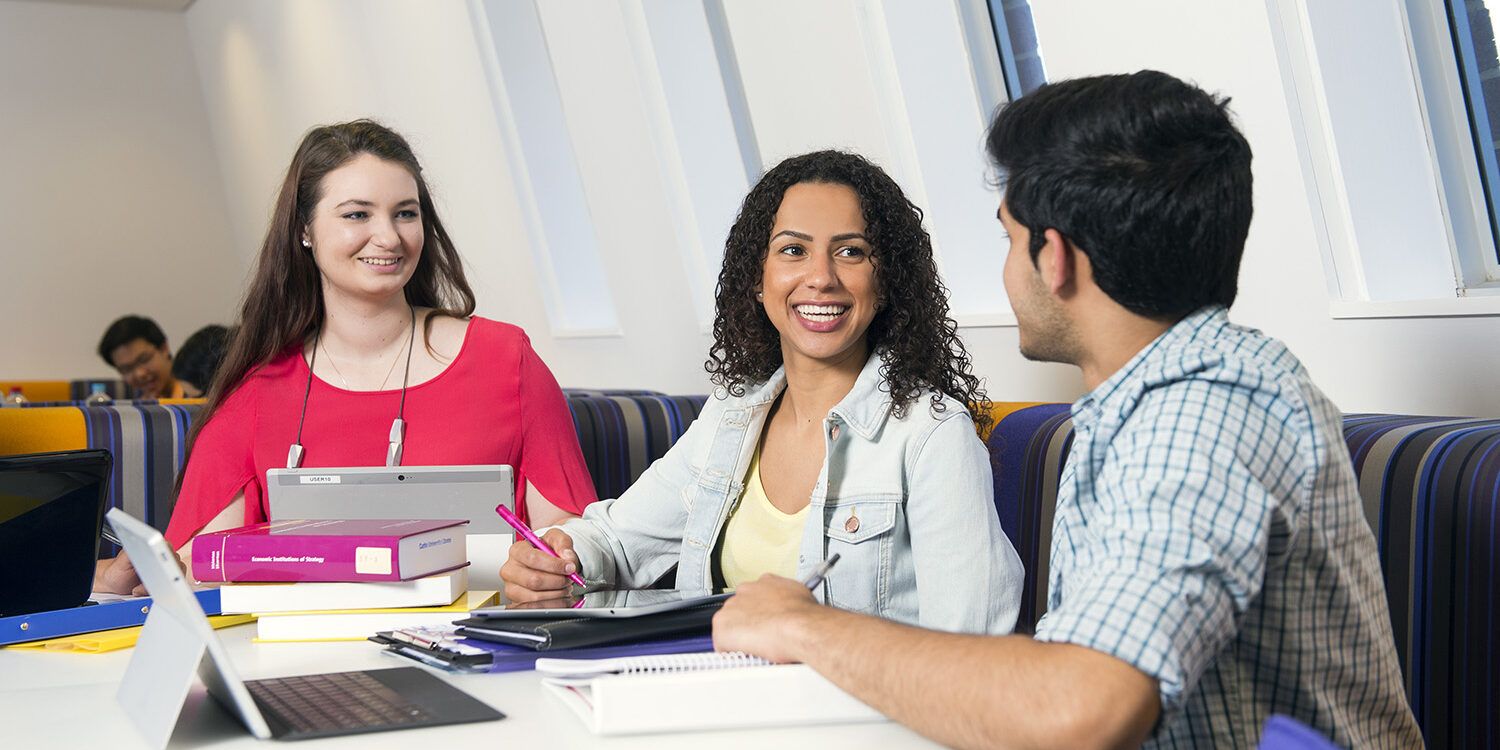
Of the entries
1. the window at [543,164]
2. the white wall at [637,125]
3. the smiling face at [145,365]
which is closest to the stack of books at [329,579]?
the white wall at [637,125]

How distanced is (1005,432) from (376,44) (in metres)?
5.51

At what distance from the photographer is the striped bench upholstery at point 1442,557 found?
63.1 inches

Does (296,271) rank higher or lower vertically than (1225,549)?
higher

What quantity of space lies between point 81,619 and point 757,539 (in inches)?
33.8

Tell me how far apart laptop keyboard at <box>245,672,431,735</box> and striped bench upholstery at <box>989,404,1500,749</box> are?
123 cm

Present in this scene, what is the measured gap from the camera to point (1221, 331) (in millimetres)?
1169

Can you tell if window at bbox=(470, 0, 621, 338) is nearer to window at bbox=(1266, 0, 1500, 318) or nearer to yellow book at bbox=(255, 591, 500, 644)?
window at bbox=(1266, 0, 1500, 318)

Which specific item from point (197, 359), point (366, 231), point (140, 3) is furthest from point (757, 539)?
point (140, 3)

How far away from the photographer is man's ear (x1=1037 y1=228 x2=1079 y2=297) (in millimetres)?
1218

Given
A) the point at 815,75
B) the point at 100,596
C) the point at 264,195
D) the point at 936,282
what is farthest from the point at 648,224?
the point at 264,195

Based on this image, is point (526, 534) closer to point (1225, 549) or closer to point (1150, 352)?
point (1150, 352)

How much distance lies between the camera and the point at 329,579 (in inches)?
60.2

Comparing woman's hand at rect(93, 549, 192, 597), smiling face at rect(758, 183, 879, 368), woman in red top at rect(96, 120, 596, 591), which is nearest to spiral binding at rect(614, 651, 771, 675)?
smiling face at rect(758, 183, 879, 368)

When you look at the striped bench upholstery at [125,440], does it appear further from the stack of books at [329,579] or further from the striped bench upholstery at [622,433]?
A: the stack of books at [329,579]
